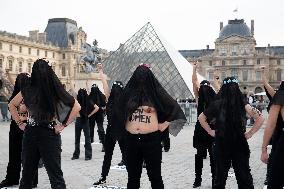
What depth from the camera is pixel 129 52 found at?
30.6 meters

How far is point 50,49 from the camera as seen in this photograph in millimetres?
69438

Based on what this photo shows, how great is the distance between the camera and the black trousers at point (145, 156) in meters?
3.97

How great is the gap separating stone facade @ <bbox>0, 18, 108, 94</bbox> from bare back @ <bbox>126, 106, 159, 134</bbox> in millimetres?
57543

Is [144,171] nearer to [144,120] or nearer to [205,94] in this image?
[205,94]

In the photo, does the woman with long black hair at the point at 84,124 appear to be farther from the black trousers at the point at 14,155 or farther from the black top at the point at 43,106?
the black top at the point at 43,106

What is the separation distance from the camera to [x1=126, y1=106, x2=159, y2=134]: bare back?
159 inches

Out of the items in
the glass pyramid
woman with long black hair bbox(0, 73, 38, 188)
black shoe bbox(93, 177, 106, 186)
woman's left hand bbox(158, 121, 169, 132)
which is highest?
the glass pyramid

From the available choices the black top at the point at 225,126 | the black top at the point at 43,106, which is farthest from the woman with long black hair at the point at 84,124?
the black top at the point at 225,126

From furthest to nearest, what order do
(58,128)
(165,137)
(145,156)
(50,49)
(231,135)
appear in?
(50,49) → (165,137) → (231,135) → (58,128) → (145,156)

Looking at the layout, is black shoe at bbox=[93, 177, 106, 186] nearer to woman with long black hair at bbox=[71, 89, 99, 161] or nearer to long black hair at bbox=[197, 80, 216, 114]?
long black hair at bbox=[197, 80, 216, 114]

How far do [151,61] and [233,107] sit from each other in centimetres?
2527

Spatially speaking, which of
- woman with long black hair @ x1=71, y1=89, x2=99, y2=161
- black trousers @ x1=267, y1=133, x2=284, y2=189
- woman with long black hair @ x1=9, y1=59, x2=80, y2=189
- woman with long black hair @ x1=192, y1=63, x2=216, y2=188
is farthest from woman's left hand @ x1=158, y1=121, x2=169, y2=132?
woman with long black hair @ x1=71, y1=89, x2=99, y2=161

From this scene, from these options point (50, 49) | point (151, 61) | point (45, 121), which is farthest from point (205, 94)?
point (50, 49)

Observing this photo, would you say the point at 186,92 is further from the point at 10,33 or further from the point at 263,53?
Answer: the point at 263,53
